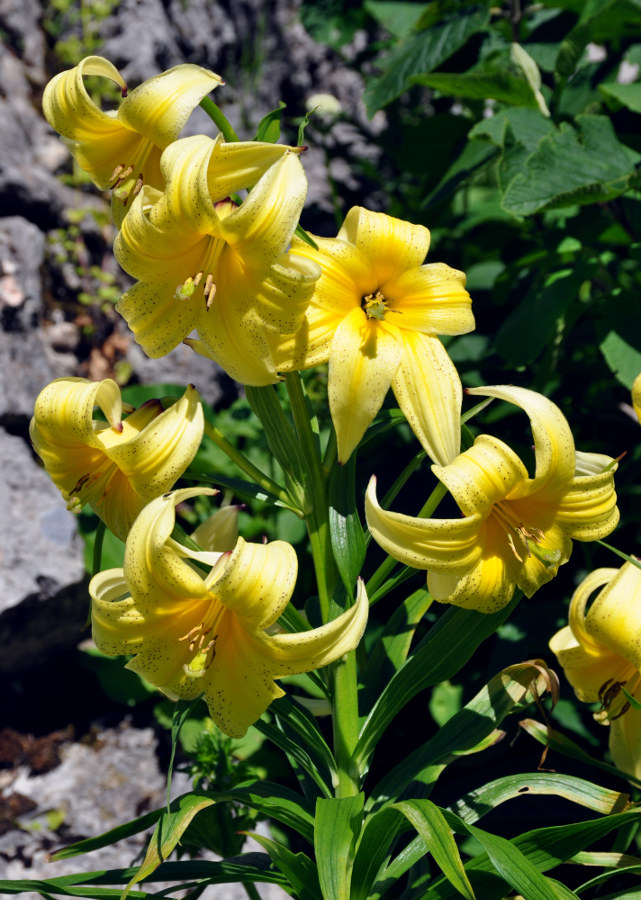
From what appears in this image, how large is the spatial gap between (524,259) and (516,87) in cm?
46

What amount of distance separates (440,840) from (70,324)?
2.01 m

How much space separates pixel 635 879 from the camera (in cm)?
168

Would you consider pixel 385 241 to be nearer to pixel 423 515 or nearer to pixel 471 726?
pixel 423 515

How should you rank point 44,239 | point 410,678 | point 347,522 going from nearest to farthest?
point 347,522
point 410,678
point 44,239

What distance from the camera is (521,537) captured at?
1008mm

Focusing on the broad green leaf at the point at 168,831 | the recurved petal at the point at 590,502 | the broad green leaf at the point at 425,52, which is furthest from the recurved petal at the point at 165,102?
the broad green leaf at the point at 168,831

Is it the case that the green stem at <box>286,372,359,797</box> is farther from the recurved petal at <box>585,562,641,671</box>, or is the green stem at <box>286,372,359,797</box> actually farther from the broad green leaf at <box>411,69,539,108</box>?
the broad green leaf at <box>411,69,539,108</box>

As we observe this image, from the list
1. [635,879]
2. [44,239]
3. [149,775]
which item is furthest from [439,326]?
[44,239]

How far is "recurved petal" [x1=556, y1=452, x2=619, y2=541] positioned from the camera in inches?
40.0

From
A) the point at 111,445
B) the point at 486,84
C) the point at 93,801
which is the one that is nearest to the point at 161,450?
the point at 111,445

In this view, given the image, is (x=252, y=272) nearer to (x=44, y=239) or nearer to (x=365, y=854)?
(x=365, y=854)

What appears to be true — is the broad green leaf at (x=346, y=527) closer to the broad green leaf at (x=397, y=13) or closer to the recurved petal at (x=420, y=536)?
the recurved petal at (x=420, y=536)

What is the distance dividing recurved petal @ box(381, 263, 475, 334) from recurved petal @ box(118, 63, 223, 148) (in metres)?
0.33

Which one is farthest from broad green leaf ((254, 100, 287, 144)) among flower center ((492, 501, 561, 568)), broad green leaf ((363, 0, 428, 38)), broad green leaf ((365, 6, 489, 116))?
broad green leaf ((363, 0, 428, 38))
